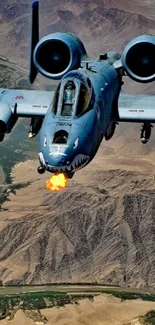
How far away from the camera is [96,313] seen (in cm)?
5956

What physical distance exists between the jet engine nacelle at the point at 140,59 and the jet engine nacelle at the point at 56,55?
2706 mm

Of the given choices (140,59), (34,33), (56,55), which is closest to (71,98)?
(56,55)

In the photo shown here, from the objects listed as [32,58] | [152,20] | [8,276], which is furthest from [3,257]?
[152,20]

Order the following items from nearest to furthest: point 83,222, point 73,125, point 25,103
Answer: point 73,125
point 25,103
point 83,222

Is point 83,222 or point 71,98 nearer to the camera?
point 71,98

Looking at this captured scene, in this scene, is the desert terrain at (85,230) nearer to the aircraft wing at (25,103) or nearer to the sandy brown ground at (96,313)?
the sandy brown ground at (96,313)

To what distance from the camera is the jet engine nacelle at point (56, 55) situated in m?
37.0

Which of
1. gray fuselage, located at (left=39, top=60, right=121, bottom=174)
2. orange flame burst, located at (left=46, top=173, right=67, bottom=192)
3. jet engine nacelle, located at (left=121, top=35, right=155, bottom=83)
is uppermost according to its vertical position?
jet engine nacelle, located at (left=121, top=35, right=155, bottom=83)

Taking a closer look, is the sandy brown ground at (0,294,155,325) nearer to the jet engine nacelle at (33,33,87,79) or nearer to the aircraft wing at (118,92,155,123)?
the aircraft wing at (118,92,155,123)

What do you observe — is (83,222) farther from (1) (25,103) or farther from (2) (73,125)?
(2) (73,125)

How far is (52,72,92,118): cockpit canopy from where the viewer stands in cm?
2939

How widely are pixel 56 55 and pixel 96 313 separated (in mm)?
29000

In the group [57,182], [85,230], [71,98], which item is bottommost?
[57,182]

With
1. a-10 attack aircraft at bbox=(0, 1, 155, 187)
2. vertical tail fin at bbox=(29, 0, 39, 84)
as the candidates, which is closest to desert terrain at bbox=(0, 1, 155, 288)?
vertical tail fin at bbox=(29, 0, 39, 84)
